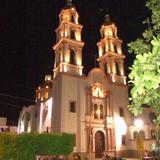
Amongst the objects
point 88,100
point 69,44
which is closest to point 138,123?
point 88,100

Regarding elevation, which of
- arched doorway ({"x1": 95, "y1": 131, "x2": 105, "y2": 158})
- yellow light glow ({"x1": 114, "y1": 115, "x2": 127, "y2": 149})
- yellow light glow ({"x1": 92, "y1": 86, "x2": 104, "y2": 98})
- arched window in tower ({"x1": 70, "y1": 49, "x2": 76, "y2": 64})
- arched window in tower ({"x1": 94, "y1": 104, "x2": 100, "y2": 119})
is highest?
arched window in tower ({"x1": 70, "y1": 49, "x2": 76, "y2": 64})

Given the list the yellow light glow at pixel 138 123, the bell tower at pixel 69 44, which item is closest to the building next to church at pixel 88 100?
the bell tower at pixel 69 44

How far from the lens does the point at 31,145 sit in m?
17.9

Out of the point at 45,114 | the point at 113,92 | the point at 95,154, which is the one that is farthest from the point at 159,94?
the point at 45,114

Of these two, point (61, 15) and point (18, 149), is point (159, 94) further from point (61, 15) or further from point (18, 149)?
point (61, 15)

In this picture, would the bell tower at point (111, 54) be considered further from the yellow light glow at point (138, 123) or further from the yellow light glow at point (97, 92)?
the yellow light glow at point (138, 123)

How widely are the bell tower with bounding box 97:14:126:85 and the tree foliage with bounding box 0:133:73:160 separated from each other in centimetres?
1864

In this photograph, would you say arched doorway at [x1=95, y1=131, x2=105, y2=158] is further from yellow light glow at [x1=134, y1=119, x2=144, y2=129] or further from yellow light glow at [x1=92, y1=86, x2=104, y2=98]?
yellow light glow at [x1=134, y1=119, x2=144, y2=129]

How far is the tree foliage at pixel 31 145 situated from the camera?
17.2 metres

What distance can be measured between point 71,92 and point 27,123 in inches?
791

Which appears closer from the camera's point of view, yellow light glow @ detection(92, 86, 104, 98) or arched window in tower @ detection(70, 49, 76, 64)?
yellow light glow @ detection(92, 86, 104, 98)

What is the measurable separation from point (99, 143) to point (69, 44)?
47.4ft

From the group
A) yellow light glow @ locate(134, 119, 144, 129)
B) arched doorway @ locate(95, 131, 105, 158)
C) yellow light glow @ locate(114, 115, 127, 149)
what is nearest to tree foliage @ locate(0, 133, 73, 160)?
arched doorway @ locate(95, 131, 105, 158)

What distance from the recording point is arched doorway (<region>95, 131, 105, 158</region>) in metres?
31.0
